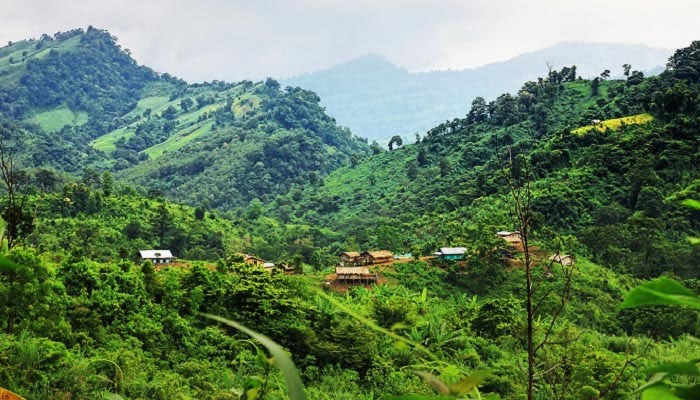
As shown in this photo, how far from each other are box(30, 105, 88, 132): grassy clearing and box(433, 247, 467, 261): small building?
7460 cm

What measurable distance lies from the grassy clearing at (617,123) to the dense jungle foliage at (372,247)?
18 cm

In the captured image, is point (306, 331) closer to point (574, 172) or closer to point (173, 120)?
point (574, 172)

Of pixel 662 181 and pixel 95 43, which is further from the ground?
pixel 95 43

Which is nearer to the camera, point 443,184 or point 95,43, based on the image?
point 443,184

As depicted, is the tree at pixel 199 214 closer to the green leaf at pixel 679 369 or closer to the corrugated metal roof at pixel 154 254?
the corrugated metal roof at pixel 154 254

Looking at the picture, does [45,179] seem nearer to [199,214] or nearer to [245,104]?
[199,214]

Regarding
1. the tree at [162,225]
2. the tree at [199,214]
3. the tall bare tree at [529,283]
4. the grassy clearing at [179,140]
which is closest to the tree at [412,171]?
the tree at [199,214]

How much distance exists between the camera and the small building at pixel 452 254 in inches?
917

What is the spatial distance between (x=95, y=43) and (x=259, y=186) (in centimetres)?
6575

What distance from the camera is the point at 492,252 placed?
22.1 meters

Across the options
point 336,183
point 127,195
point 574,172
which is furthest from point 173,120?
point 574,172

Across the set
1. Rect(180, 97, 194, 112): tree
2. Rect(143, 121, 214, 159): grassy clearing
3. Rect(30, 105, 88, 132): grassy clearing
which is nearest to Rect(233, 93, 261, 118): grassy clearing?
Rect(143, 121, 214, 159): grassy clearing

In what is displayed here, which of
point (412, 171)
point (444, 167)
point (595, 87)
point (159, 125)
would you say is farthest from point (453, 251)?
point (159, 125)

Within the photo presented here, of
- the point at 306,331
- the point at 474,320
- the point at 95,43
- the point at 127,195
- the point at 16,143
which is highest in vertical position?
the point at 95,43
